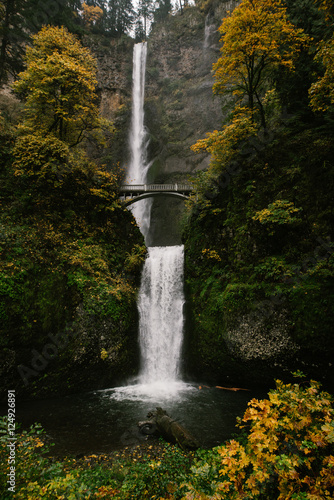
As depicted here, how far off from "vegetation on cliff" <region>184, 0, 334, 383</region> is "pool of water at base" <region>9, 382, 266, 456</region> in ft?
4.36

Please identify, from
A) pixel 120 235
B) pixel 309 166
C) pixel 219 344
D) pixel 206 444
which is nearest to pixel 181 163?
pixel 120 235

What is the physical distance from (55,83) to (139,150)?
15.2 meters

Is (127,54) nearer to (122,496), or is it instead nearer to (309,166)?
(309,166)

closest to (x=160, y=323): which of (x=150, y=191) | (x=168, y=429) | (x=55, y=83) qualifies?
(x=168, y=429)

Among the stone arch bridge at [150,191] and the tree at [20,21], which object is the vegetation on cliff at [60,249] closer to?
the tree at [20,21]

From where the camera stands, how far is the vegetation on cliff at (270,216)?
303 inches

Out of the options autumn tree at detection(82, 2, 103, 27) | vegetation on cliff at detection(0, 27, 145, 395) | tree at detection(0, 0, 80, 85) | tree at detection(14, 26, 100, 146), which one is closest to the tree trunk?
vegetation on cliff at detection(0, 27, 145, 395)

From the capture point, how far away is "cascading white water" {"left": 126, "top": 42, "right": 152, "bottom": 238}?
2542 cm

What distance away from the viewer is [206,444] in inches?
238

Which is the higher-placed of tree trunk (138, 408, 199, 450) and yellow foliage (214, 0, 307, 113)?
yellow foliage (214, 0, 307, 113)

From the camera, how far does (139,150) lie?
26406 mm

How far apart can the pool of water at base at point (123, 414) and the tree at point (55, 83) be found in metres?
11.7

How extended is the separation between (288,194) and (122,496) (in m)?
9.57

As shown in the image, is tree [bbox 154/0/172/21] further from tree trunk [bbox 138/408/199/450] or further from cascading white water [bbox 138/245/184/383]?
tree trunk [bbox 138/408/199/450]
